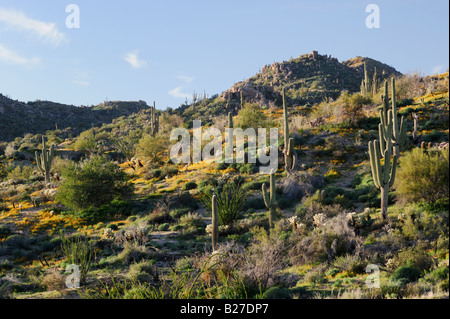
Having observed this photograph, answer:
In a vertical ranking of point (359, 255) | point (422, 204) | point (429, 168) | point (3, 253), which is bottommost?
point (3, 253)

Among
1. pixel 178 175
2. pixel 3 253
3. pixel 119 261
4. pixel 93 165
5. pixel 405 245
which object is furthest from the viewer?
pixel 178 175

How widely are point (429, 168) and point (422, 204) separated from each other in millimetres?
1398

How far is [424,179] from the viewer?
1234cm

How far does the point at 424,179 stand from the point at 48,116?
70227 millimetres

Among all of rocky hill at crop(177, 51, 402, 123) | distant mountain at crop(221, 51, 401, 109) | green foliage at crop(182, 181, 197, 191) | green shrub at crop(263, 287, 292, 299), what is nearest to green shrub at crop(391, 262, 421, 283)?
green shrub at crop(263, 287, 292, 299)

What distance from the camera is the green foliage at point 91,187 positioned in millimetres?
19609

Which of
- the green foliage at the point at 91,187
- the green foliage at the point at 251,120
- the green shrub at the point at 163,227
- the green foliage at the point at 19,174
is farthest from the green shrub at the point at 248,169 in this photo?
the green foliage at the point at 19,174

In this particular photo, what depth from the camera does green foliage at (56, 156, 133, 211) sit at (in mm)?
19609

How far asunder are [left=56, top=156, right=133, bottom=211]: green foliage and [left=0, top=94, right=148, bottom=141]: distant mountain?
3938cm

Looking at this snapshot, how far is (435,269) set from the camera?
7977mm

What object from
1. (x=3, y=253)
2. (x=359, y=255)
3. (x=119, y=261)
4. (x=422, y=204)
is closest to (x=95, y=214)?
(x=3, y=253)

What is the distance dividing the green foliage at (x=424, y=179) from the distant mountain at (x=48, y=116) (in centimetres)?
5390
